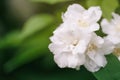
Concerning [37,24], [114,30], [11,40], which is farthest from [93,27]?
[11,40]

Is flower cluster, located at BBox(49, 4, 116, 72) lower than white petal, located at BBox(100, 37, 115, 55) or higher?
higher

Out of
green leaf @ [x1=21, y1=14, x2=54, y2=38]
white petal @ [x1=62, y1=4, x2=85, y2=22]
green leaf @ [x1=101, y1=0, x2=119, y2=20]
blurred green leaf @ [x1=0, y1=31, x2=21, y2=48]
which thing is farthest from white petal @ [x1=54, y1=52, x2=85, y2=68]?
blurred green leaf @ [x1=0, y1=31, x2=21, y2=48]

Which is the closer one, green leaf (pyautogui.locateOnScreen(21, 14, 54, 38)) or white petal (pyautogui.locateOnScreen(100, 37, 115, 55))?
white petal (pyautogui.locateOnScreen(100, 37, 115, 55))

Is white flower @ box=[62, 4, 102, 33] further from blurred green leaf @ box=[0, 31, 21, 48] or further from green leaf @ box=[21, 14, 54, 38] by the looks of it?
blurred green leaf @ box=[0, 31, 21, 48]

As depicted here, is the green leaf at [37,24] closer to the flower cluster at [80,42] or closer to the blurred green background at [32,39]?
the blurred green background at [32,39]

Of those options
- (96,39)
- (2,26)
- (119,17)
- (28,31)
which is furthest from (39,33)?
(2,26)

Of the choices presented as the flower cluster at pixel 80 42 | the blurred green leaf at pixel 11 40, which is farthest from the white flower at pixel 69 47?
the blurred green leaf at pixel 11 40

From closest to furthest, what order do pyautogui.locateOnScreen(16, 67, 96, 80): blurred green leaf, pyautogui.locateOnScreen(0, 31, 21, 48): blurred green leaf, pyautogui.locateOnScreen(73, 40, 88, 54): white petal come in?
pyautogui.locateOnScreen(73, 40, 88, 54): white petal → pyautogui.locateOnScreen(0, 31, 21, 48): blurred green leaf → pyautogui.locateOnScreen(16, 67, 96, 80): blurred green leaf
